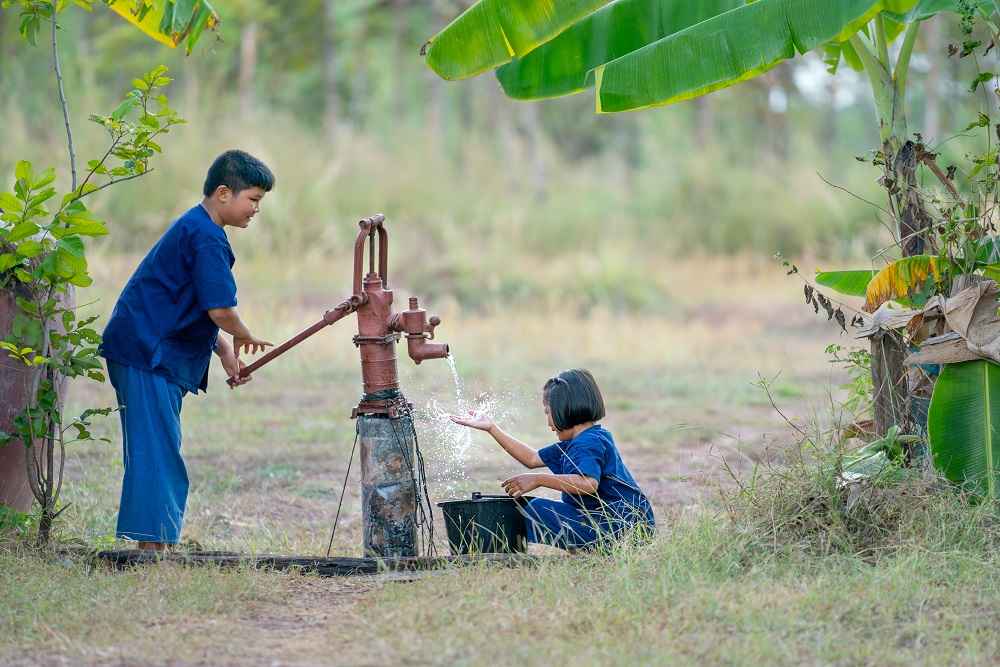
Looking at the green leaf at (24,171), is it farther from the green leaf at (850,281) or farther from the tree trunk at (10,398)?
the green leaf at (850,281)

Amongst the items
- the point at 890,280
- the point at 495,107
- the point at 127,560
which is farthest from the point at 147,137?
the point at 495,107

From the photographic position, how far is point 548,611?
3.77 meters

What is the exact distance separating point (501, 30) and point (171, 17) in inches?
66.6

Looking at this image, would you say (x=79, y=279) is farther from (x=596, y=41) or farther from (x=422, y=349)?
(x=596, y=41)

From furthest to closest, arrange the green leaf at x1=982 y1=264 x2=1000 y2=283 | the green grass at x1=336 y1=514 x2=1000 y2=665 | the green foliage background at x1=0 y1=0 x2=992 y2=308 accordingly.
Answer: the green foliage background at x1=0 y1=0 x2=992 y2=308, the green leaf at x1=982 y1=264 x2=1000 y2=283, the green grass at x1=336 y1=514 x2=1000 y2=665

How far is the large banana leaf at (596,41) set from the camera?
5957 millimetres

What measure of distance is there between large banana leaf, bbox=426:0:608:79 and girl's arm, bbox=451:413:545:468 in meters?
2.01

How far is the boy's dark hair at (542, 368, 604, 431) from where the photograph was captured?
470cm

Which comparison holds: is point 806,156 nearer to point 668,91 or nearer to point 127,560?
point 668,91

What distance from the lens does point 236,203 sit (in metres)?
4.78

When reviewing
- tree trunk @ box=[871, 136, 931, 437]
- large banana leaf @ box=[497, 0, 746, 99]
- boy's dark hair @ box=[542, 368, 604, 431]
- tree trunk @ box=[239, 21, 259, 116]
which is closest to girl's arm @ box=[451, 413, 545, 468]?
boy's dark hair @ box=[542, 368, 604, 431]

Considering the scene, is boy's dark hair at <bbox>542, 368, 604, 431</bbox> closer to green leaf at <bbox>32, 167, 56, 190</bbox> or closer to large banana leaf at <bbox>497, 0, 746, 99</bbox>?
large banana leaf at <bbox>497, 0, 746, 99</bbox>

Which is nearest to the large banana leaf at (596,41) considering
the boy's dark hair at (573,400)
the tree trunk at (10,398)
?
the boy's dark hair at (573,400)

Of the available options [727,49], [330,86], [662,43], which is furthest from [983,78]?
[330,86]
